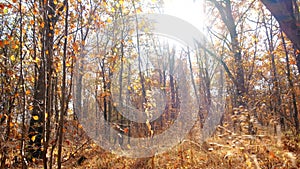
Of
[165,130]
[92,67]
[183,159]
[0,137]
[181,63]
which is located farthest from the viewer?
[181,63]

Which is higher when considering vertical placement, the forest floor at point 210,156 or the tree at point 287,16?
the tree at point 287,16

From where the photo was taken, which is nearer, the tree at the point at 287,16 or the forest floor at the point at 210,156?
the tree at the point at 287,16

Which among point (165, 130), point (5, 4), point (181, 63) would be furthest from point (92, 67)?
point (181, 63)

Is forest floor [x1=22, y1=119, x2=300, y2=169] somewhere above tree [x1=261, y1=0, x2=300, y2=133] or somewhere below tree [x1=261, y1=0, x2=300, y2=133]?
below

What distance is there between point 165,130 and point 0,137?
494 cm

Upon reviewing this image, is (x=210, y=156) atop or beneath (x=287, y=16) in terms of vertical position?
beneath

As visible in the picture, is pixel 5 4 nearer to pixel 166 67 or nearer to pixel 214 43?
pixel 214 43

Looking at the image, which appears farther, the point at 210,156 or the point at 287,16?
the point at 210,156

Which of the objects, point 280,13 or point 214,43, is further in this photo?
point 214,43

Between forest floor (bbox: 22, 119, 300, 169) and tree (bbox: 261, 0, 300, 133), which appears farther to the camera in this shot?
forest floor (bbox: 22, 119, 300, 169)

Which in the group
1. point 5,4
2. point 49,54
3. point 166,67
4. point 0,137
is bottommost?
point 0,137

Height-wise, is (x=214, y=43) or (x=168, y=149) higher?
(x=214, y=43)

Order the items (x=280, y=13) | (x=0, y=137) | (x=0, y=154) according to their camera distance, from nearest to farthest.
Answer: (x=280, y=13), (x=0, y=137), (x=0, y=154)

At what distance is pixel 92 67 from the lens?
11758 millimetres
